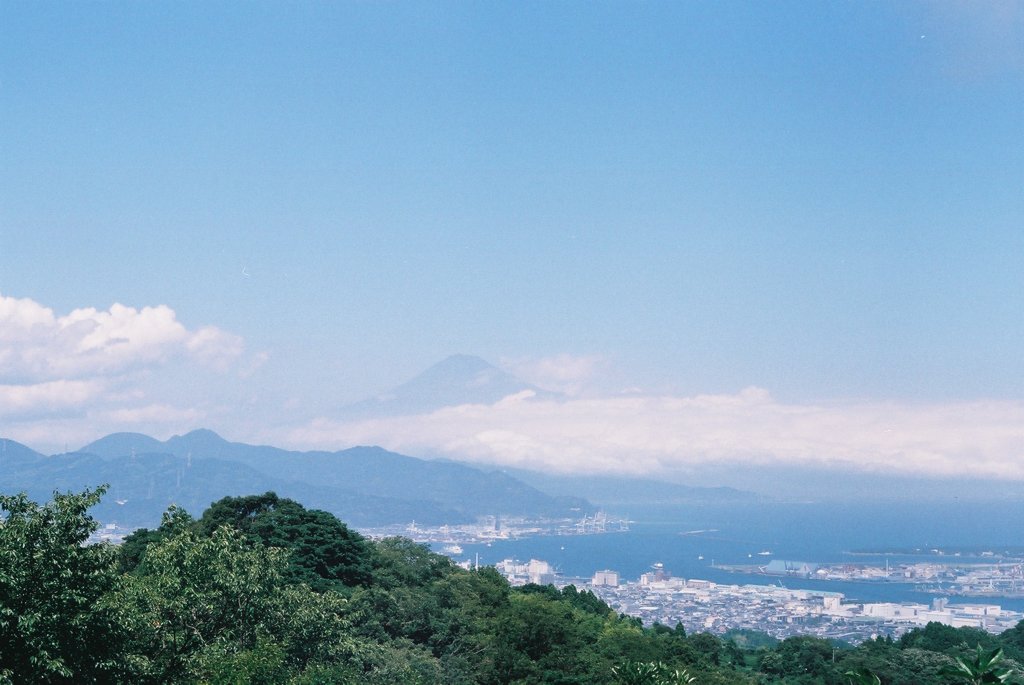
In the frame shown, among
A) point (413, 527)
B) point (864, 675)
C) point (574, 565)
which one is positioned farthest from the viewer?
point (413, 527)

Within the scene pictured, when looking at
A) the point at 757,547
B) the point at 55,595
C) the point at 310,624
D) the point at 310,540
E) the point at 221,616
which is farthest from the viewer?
the point at 757,547

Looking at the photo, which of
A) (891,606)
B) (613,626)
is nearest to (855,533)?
(891,606)

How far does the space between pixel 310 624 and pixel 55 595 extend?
7037 mm

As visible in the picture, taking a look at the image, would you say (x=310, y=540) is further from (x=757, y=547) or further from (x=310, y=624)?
(x=757, y=547)

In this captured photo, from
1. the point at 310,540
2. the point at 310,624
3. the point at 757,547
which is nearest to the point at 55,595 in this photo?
the point at 310,624

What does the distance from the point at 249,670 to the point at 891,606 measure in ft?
249

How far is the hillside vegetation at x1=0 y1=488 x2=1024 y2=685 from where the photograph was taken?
11914 millimetres

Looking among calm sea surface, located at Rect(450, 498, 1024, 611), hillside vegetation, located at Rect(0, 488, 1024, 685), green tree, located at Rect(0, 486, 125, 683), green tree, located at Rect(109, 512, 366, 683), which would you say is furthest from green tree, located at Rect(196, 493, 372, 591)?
calm sea surface, located at Rect(450, 498, 1024, 611)

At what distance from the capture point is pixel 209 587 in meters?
16.6

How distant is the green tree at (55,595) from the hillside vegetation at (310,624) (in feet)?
0.06

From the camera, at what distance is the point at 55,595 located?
11852 mm

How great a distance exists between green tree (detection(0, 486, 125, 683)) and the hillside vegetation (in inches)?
0.7

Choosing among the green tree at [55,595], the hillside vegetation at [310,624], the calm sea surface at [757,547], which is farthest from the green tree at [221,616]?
the calm sea surface at [757,547]

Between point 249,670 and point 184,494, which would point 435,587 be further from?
point 184,494
